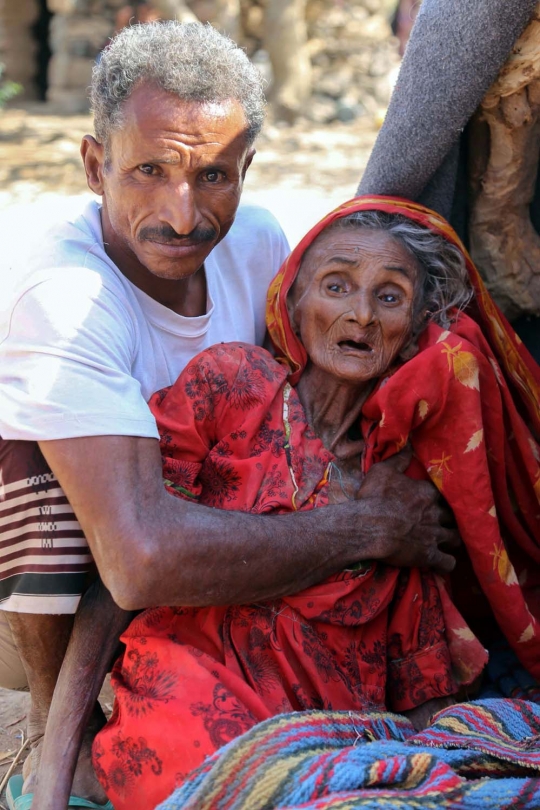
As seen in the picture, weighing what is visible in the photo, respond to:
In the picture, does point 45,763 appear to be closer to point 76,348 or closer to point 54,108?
point 76,348

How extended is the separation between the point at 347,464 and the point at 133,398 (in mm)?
716

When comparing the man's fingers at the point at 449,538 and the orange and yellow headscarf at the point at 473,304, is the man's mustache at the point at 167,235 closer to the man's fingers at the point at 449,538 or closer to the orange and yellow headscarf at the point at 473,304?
the orange and yellow headscarf at the point at 473,304

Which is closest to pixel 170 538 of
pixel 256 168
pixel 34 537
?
pixel 34 537

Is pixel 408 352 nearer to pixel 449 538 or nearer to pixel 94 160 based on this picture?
pixel 449 538

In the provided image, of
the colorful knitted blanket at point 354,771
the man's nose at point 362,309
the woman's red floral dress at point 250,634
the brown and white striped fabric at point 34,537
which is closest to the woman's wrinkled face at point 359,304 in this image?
the man's nose at point 362,309

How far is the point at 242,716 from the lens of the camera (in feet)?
6.94

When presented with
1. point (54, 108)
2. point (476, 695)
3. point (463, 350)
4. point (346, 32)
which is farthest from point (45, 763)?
point (346, 32)

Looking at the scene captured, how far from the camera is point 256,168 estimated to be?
35.8 ft

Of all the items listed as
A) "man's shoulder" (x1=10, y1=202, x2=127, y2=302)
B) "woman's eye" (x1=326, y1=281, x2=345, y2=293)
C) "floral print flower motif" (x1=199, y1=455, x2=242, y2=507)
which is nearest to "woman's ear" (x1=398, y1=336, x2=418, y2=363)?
"woman's eye" (x1=326, y1=281, x2=345, y2=293)

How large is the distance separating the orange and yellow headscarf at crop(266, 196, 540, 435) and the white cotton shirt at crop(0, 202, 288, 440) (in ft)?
0.64

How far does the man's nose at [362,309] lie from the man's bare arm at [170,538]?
0.55m

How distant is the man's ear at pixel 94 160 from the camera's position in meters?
2.53

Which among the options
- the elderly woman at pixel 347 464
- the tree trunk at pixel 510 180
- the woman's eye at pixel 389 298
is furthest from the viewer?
the tree trunk at pixel 510 180

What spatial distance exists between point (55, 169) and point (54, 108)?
3887 millimetres
